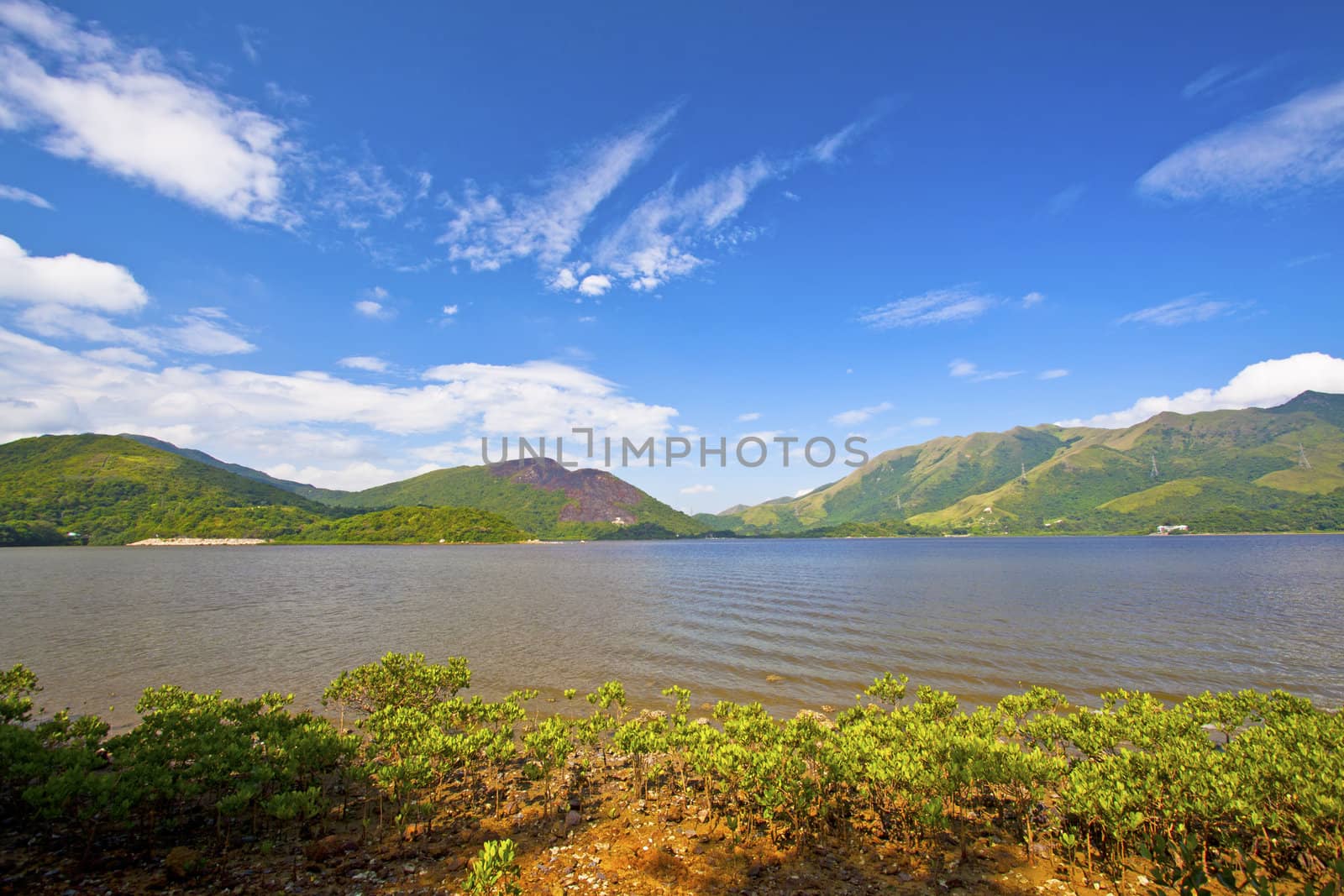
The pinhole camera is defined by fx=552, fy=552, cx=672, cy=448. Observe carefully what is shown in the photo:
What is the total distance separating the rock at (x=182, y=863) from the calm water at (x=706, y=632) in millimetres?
19359

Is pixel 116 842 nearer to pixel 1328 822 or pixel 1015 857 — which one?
pixel 1015 857

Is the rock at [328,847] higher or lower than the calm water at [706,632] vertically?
higher

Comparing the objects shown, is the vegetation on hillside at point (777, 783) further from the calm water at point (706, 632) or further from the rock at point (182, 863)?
the calm water at point (706, 632)

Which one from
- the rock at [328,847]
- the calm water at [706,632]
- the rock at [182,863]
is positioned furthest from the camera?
the calm water at [706,632]

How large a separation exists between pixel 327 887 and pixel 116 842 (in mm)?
5567

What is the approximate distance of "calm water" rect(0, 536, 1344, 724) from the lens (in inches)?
1264

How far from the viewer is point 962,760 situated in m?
13.2

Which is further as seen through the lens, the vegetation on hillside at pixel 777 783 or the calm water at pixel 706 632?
the calm water at pixel 706 632

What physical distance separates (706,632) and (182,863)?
39.1m

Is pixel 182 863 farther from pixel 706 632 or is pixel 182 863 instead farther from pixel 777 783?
pixel 706 632

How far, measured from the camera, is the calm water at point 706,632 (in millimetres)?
32094

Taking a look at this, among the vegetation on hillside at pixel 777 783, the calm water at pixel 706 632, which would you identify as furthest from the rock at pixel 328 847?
the calm water at pixel 706 632

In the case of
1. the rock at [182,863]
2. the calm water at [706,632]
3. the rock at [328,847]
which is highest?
the rock at [182,863]

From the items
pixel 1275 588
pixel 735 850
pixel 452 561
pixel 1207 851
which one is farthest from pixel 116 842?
pixel 452 561
